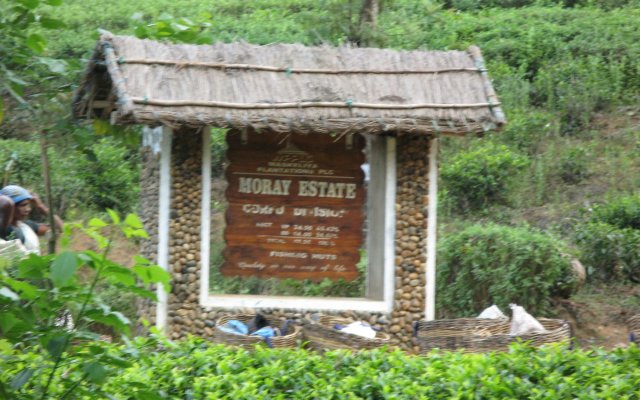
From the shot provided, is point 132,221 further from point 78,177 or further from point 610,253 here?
point 78,177

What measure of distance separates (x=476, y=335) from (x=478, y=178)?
5906 mm

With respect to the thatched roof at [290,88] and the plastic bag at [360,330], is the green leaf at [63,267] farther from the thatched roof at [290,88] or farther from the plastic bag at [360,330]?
the plastic bag at [360,330]

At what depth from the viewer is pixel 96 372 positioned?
3666mm

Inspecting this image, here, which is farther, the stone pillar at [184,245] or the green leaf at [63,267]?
the stone pillar at [184,245]

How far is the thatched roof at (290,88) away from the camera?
26.4 ft

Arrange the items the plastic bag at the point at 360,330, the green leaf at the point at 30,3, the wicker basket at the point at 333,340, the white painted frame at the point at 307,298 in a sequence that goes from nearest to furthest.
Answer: the green leaf at the point at 30,3, the wicker basket at the point at 333,340, the plastic bag at the point at 360,330, the white painted frame at the point at 307,298

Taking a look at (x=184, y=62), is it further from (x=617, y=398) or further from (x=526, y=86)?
(x=526, y=86)

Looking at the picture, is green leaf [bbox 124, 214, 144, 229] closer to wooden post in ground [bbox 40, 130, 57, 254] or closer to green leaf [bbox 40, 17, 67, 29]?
wooden post in ground [bbox 40, 130, 57, 254]

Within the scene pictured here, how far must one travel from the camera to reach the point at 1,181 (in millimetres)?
13641

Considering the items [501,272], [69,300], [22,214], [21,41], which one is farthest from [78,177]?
[69,300]

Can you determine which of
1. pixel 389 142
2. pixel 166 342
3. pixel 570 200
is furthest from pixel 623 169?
pixel 166 342

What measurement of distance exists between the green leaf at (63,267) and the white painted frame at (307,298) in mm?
5173

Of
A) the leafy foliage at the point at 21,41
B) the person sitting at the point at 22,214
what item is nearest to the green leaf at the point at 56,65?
the leafy foliage at the point at 21,41

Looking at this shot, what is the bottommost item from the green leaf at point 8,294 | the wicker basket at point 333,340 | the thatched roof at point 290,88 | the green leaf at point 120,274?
the wicker basket at point 333,340
